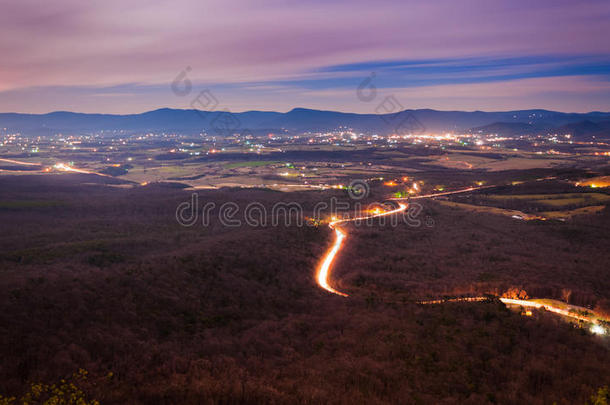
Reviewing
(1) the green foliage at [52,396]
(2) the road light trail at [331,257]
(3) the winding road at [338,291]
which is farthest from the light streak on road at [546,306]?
(1) the green foliage at [52,396]

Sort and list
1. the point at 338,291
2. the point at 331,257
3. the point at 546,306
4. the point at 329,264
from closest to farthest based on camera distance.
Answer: the point at 546,306 < the point at 338,291 < the point at 329,264 < the point at 331,257

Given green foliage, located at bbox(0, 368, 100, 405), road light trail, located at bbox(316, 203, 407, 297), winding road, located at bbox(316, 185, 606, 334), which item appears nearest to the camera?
green foliage, located at bbox(0, 368, 100, 405)

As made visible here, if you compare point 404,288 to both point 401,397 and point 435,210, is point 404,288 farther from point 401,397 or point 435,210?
point 435,210

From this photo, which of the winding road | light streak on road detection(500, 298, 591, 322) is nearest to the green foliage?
the winding road

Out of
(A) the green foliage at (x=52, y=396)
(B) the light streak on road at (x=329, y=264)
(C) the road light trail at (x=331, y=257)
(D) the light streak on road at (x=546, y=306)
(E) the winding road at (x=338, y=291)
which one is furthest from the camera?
(C) the road light trail at (x=331, y=257)

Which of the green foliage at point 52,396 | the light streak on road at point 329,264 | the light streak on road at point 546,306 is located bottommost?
the light streak on road at point 329,264

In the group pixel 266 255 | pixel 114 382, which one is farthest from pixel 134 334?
pixel 266 255

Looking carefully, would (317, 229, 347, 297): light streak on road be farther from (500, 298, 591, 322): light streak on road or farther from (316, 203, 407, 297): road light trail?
(500, 298, 591, 322): light streak on road

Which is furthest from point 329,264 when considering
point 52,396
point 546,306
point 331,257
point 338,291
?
point 52,396

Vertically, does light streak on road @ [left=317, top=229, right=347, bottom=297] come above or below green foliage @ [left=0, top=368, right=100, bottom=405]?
below

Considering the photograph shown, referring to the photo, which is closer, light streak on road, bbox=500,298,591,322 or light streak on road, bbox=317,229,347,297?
light streak on road, bbox=500,298,591,322

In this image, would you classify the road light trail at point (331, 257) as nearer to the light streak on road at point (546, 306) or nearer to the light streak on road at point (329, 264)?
the light streak on road at point (329, 264)

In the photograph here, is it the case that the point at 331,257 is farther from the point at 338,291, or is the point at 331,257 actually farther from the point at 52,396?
the point at 52,396
